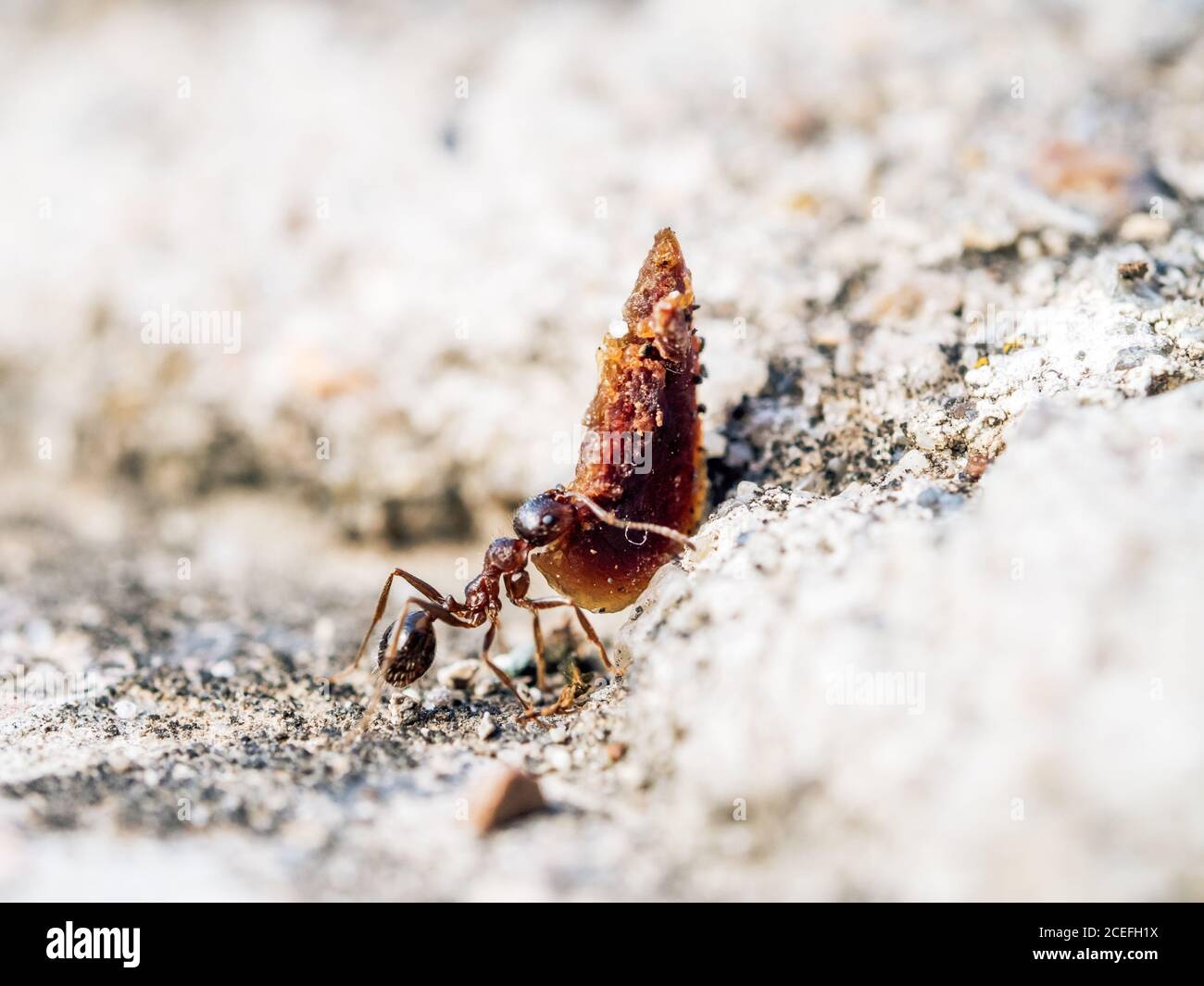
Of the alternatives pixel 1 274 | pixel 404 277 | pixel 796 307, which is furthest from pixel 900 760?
pixel 1 274

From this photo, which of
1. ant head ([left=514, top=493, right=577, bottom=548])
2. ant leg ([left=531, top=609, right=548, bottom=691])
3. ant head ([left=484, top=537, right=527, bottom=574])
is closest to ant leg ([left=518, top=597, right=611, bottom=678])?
ant leg ([left=531, top=609, right=548, bottom=691])

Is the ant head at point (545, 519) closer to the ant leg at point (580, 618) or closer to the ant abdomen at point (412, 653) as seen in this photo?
the ant leg at point (580, 618)

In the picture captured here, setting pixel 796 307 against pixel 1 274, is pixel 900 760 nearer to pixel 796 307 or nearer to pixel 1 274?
pixel 796 307

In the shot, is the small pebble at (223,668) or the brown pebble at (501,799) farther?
the small pebble at (223,668)

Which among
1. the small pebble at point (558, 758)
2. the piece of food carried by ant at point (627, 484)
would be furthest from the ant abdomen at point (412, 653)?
the small pebble at point (558, 758)

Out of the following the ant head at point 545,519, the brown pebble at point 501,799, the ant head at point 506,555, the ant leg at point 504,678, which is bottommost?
the brown pebble at point 501,799

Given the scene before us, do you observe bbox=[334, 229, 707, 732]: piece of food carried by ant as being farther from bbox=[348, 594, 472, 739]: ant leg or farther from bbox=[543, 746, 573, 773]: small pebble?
bbox=[543, 746, 573, 773]: small pebble
